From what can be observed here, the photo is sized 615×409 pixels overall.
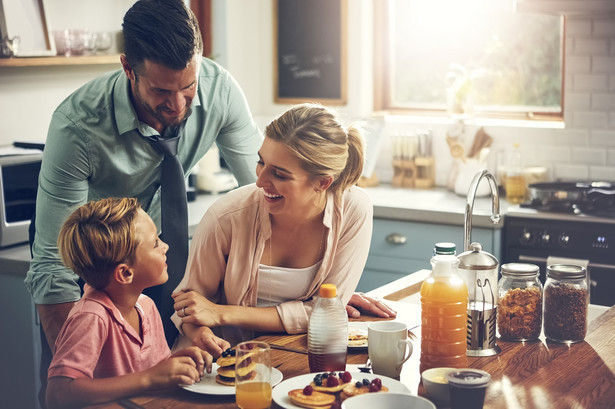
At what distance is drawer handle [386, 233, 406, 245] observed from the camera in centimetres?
419

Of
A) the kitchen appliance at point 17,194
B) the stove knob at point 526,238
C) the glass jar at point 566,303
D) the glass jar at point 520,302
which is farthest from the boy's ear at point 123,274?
the stove knob at point 526,238

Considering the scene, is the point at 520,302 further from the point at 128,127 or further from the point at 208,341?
the point at 128,127

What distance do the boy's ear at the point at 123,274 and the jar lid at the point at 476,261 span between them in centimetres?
82

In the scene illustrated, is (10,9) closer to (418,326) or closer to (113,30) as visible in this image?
(113,30)

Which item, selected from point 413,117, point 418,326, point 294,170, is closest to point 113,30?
point 413,117

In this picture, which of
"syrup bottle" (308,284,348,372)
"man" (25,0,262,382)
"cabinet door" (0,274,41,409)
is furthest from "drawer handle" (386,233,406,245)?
"syrup bottle" (308,284,348,372)

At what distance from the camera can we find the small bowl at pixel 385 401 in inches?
68.3

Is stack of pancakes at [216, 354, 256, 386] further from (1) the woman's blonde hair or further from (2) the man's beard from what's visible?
(2) the man's beard

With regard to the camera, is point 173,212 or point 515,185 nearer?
point 173,212

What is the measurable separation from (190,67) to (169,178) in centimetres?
53

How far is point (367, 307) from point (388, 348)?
55cm

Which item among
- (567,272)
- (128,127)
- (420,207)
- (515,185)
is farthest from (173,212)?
(515,185)

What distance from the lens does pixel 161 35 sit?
7.77ft

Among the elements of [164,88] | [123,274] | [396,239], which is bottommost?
[396,239]
